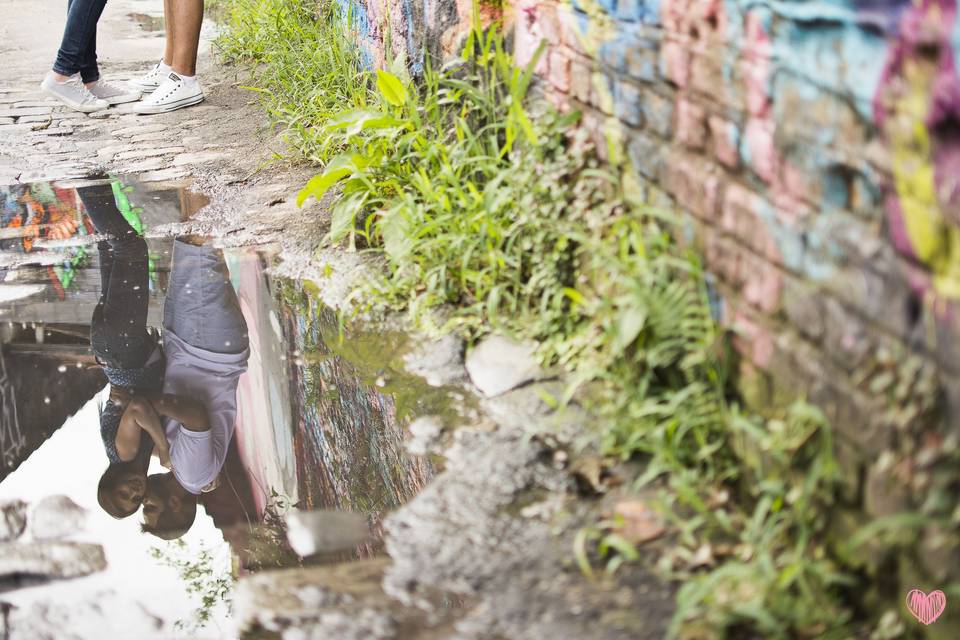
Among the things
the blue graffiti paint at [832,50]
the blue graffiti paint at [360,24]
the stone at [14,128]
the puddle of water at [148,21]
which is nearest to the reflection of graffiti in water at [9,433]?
the blue graffiti paint at [832,50]

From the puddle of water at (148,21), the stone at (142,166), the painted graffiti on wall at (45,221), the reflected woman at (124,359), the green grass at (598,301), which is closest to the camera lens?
the green grass at (598,301)

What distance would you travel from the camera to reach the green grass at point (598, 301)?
1.54 meters

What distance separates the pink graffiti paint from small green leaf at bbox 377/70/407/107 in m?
2.33

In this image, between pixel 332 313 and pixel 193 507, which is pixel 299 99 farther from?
pixel 193 507

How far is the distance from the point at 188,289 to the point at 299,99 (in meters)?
1.71

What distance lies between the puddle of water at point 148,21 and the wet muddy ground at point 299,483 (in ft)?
15.3

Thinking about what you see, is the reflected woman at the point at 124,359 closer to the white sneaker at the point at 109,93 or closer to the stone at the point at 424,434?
the stone at the point at 424,434

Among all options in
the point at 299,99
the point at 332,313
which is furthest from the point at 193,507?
the point at 299,99

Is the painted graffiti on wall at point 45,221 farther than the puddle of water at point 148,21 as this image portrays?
No

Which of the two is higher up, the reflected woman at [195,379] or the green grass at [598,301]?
the green grass at [598,301]

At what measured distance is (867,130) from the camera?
1411mm

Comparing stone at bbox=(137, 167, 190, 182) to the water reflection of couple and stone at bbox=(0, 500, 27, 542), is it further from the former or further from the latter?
stone at bbox=(0, 500, 27, 542)

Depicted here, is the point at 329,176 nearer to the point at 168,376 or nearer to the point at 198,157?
the point at 168,376

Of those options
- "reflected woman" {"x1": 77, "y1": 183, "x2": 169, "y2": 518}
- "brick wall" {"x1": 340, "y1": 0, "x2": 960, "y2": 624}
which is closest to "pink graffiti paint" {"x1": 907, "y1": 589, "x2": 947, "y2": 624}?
"brick wall" {"x1": 340, "y1": 0, "x2": 960, "y2": 624}
